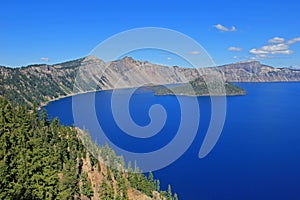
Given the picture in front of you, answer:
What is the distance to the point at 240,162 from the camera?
70750mm

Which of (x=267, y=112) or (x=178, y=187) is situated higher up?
(x=267, y=112)

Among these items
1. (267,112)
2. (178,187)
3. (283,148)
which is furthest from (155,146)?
(267,112)

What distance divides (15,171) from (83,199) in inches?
802

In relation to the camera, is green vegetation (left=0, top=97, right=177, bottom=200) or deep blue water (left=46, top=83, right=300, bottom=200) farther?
deep blue water (left=46, top=83, right=300, bottom=200)

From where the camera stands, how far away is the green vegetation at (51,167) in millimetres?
20203

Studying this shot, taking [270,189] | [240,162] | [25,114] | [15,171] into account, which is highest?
[25,114]

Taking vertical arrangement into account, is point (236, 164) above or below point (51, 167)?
below

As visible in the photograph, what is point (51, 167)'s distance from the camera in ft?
80.0

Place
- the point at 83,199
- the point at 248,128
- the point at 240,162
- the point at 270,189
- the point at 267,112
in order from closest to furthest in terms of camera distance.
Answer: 1. the point at 83,199
2. the point at 270,189
3. the point at 240,162
4. the point at 248,128
5. the point at 267,112

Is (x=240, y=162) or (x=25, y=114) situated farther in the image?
(x=240, y=162)

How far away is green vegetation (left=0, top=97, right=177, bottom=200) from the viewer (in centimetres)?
2020

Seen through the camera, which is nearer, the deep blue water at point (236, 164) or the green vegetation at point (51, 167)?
the green vegetation at point (51, 167)

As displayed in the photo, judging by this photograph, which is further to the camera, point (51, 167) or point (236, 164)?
point (236, 164)

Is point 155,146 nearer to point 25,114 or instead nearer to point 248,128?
point 25,114
